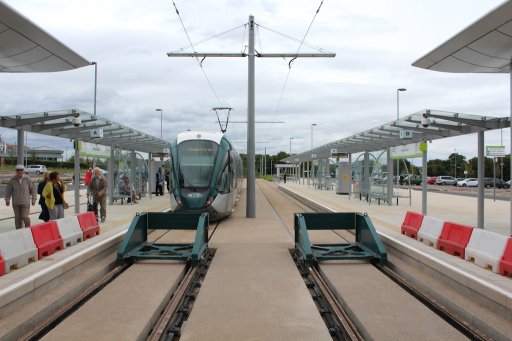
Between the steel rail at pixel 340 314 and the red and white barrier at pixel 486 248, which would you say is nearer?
the steel rail at pixel 340 314

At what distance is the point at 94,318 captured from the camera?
18.4ft

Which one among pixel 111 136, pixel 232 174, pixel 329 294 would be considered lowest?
pixel 329 294

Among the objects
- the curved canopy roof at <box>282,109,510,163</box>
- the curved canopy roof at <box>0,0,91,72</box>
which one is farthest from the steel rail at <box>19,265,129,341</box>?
the curved canopy roof at <box>282,109,510,163</box>

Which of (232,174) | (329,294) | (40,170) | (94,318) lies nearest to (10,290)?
(94,318)

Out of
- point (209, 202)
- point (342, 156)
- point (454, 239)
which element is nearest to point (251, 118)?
point (209, 202)

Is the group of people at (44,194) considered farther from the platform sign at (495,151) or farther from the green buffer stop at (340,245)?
the platform sign at (495,151)

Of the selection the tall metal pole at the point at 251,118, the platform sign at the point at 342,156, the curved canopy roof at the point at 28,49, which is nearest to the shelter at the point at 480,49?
the tall metal pole at the point at 251,118

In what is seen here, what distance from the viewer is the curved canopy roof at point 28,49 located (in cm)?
773

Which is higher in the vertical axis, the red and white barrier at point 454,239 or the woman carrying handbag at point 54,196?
the woman carrying handbag at point 54,196

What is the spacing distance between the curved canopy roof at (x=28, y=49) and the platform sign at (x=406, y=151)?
464 inches

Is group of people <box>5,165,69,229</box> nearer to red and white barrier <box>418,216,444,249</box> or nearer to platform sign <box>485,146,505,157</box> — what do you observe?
red and white barrier <box>418,216,444,249</box>

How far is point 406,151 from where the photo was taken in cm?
1888

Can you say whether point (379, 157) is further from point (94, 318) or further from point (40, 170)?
point (40, 170)

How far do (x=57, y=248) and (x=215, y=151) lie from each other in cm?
658
